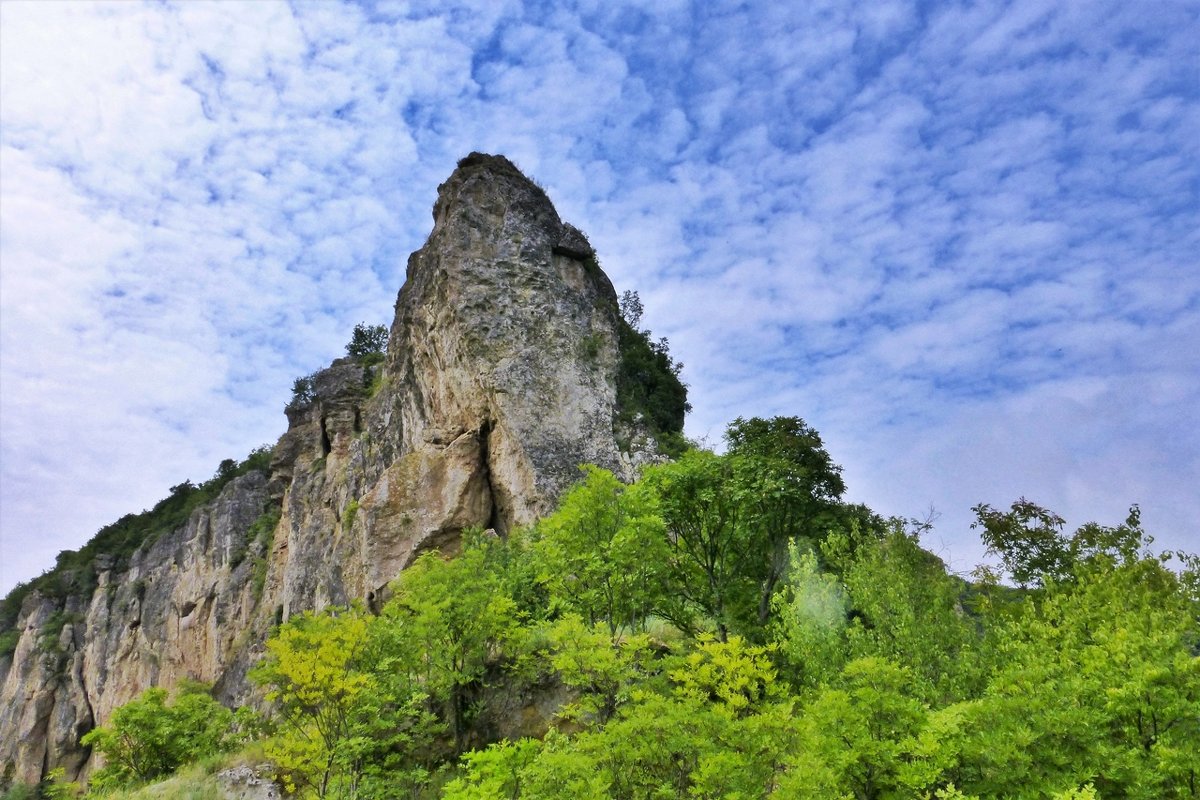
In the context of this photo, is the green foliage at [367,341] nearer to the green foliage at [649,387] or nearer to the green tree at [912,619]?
the green foliage at [649,387]

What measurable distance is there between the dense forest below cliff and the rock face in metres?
6.94

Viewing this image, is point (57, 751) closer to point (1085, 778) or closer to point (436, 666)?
point (436, 666)

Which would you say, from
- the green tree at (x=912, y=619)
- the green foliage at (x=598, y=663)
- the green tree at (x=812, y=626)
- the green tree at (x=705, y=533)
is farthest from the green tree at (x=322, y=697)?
the green tree at (x=912, y=619)

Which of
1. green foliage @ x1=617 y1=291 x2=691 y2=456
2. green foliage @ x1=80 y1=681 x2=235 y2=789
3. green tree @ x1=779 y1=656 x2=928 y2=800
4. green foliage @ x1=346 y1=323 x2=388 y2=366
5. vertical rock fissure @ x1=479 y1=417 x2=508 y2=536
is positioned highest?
green foliage @ x1=346 y1=323 x2=388 y2=366

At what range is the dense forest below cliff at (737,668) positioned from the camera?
388 inches

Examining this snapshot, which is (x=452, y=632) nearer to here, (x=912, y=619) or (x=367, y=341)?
(x=912, y=619)

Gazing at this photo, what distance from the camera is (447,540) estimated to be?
31219mm

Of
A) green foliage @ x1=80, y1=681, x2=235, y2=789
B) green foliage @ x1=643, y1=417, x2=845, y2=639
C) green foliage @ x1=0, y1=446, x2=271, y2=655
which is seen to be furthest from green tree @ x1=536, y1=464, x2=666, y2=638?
green foliage @ x1=0, y1=446, x2=271, y2=655

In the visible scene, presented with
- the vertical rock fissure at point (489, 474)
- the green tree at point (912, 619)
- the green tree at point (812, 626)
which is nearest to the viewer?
the green tree at point (912, 619)

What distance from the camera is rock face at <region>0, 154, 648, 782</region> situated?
31250mm

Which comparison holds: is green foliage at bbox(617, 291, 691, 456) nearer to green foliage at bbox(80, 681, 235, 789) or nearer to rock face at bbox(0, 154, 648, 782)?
rock face at bbox(0, 154, 648, 782)

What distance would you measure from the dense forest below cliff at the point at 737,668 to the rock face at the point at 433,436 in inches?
273

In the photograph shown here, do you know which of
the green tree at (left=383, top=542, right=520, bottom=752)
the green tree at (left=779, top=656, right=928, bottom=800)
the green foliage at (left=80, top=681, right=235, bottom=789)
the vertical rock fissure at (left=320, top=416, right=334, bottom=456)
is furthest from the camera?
the vertical rock fissure at (left=320, top=416, right=334, bottom=456)

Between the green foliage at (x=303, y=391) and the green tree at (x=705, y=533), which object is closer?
the green tree at (x=705, y=533)
